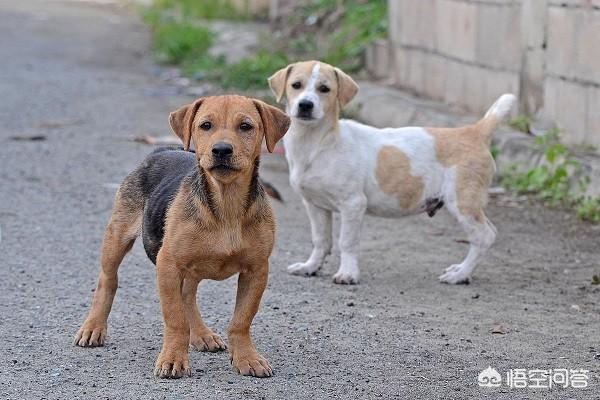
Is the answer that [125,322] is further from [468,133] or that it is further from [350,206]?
[468,133]

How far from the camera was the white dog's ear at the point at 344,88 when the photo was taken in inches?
273

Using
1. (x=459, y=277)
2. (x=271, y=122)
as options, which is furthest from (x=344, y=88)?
(x=271, y=122)

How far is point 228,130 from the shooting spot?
463 centimetres

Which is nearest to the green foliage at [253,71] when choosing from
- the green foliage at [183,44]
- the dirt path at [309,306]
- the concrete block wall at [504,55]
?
the concrete block wall at [504,55]

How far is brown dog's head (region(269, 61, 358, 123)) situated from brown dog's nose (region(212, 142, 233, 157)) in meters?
2.23

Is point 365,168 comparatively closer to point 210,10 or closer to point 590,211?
point 590,211

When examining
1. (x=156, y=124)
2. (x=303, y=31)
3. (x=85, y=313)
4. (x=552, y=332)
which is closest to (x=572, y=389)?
(x=552, y=332)

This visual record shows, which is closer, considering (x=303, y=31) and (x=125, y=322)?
(x=125, y=322)

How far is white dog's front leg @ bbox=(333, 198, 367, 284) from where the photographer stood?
21.8ft

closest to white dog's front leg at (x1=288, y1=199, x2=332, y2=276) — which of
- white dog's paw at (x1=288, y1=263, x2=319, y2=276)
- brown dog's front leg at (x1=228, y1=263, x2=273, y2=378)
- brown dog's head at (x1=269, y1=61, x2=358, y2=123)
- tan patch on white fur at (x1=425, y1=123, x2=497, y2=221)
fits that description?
white dog's paw at (x1=288, y1=263, x2=319, y2=276)

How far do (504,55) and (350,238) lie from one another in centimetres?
431

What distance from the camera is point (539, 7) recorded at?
9727mm

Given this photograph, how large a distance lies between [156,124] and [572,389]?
25.8 ft

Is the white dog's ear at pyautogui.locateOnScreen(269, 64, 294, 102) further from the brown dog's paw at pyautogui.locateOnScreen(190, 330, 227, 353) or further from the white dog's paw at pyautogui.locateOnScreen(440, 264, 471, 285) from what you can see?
the brown dog's paw at pyautogui.locateOnScreen(190, 330, 227, 353)
